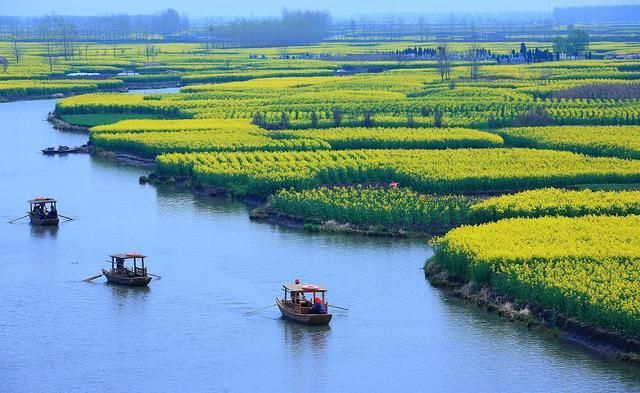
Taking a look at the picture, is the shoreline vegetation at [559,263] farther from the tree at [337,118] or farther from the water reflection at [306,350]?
the tree at [337,118]

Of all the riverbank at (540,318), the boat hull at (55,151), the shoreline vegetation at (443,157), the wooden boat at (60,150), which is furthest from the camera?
the wooden boat at (60,150)

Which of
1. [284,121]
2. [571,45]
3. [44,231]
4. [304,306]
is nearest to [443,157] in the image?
[44,231]

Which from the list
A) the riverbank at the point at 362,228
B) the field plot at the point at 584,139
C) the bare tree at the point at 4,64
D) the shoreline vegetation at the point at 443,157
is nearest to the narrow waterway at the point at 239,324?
the riverbank at the point at 362,228

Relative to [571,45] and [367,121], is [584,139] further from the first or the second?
[571,45]

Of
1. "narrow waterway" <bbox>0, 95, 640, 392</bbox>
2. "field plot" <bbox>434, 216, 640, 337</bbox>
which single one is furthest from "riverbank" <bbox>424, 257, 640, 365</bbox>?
"narrow waterway" <bbox>0, 95, 640, 392</bbox>

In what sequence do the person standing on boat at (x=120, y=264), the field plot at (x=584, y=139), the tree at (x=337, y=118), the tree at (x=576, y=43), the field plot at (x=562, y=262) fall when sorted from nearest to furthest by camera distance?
the field plot at (x=562, y=262)
the person standing on boat at (x=120, y=264)
the field plot at (x=584, y=139)
the tree at (x=337, y=118)
the tree at (x=576, y=43)
